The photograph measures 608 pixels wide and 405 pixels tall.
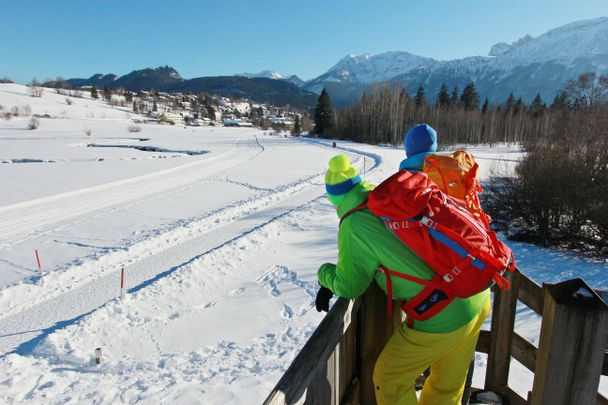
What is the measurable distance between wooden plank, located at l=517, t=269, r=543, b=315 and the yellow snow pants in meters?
0.53

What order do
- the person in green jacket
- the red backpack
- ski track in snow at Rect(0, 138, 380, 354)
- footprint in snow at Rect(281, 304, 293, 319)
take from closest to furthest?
the red backpack < the person in green jacket < ski track in snow at Rect(0, 138, 380, 354) < footprint in snow at Rect(281, 304, 293, 319)

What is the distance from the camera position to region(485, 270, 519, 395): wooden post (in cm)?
254

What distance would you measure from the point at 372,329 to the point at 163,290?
5.13m

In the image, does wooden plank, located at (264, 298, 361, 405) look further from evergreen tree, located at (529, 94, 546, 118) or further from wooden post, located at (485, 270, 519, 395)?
evergreen tree, located at (529, 94, 546, 118)

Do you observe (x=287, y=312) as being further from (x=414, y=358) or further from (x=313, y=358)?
(x=313, y=358)

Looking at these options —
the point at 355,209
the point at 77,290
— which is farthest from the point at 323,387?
the point at 77,290

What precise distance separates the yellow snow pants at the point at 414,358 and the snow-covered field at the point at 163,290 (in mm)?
2584

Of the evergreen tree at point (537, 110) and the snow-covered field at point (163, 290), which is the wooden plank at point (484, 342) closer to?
the snow-covered field at point (163, 290)

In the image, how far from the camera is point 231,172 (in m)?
21.0

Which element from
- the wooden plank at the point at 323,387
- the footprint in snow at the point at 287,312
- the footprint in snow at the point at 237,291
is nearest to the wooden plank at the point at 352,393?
the wooden plank at the point at 323,387

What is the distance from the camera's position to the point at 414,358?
1.90 metres

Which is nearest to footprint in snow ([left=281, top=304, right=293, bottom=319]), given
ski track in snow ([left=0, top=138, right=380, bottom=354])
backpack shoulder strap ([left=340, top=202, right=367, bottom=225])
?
ski track in snow ([left=0, top=138, right=380, bottom=354])

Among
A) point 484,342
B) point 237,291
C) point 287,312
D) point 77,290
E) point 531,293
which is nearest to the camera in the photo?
point 531,293

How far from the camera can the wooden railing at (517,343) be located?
138 centimetres
